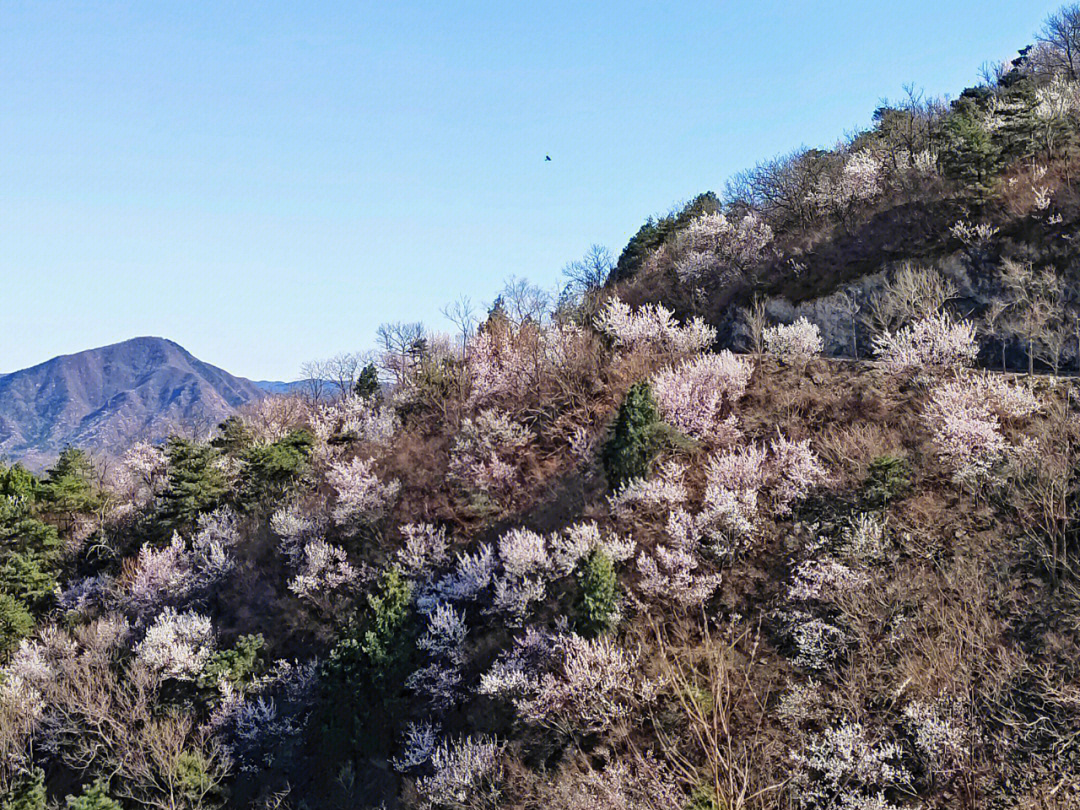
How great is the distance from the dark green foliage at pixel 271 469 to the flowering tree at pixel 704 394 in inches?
917

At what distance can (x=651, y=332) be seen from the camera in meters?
43.2

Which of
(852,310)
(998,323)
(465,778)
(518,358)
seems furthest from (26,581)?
(998,323)

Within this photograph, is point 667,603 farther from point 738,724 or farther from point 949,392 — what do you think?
point 949,392

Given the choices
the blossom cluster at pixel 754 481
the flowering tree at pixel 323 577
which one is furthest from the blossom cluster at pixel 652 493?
the flowering tree at pixel 323 577

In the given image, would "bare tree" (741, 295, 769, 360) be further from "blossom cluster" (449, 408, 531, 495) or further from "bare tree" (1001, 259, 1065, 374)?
"blossom cluster" (449, 408, 531, 495)

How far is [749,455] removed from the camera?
29609 millimetres

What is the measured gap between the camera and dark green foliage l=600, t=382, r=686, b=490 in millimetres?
30328

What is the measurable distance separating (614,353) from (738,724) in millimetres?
24498

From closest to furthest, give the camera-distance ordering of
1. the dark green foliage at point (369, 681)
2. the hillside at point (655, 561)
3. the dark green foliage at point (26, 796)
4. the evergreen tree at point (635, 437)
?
the hillside at point (655, 561), the dark green foliage at point (26, 796), the dark green foliage at point (369, 681), the evergreen tree at point (635, 437)

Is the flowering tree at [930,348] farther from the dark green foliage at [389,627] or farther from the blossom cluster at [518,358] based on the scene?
the dark green foliage at [389,627]

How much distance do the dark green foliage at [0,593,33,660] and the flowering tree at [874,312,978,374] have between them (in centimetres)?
4786

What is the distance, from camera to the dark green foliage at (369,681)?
28.0 meters

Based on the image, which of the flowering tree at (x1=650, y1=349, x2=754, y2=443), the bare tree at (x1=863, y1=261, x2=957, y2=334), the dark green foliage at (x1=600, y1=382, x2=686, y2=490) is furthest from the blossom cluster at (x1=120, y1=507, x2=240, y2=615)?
the bare tree at (x1=863, y1=261, x2=957, y2=334)

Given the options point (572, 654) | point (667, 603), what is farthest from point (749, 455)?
point (572, 654)
